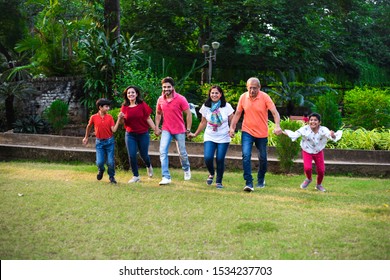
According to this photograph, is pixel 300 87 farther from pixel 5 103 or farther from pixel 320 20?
pixel 5 103

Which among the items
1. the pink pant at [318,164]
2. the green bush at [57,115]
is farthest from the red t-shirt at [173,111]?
the green bush at [57,115]

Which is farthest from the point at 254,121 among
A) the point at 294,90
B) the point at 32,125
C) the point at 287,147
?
the point at 294,90

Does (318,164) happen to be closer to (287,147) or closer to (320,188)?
(320,188)

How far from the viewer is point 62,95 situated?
694 inches

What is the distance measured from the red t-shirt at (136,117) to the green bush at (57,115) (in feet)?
23.0

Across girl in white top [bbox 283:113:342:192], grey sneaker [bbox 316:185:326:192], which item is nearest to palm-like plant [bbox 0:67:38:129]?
girl in white top [bbox 283:113:342:192]

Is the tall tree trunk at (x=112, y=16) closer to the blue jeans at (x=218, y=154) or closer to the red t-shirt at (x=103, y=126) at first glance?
the red t-shirt at (x=103, y=126)

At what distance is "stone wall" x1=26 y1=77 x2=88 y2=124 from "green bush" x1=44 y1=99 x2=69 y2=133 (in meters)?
1.23

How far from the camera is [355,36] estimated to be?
27.5 m

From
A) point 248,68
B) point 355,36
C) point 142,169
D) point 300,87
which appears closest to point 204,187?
point 142,169

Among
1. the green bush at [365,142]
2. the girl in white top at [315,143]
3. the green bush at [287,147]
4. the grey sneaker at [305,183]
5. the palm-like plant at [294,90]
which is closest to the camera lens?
the girl in white top at [315,143]

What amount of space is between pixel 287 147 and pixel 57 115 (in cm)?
781

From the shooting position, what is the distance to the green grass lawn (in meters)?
5.50

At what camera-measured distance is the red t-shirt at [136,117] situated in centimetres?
951
